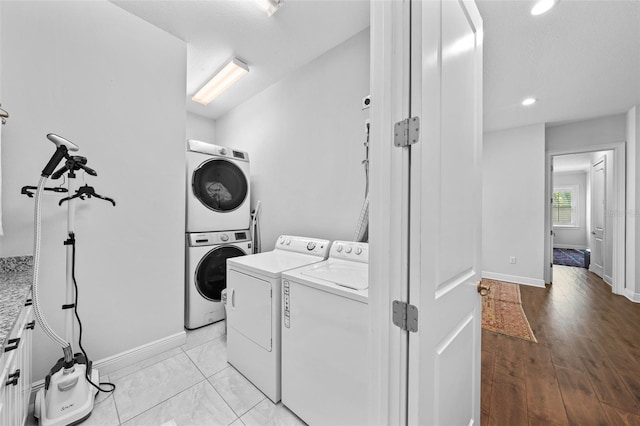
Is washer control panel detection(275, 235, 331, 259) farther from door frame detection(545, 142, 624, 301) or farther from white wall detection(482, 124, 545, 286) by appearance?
door frame detection(545, 142, 624, 301)

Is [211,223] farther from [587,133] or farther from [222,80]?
[587,133]

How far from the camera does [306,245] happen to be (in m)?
2.09

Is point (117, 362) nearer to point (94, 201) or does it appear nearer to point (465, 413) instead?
point (94, 201)

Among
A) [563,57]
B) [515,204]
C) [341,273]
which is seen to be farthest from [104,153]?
[515,204]

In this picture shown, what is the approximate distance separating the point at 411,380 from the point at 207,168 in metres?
2.51

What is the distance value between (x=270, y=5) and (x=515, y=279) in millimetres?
4966

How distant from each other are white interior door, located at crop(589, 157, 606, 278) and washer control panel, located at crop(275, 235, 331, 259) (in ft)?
17.3

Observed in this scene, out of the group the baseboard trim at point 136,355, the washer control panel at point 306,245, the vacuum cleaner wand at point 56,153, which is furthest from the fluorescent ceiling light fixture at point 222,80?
the baseboard trim at point 136,355

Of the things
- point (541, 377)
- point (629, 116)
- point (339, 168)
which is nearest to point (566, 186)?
point (629, 116)

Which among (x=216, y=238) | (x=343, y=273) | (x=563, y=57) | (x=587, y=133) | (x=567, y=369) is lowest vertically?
(x=567, y=369)

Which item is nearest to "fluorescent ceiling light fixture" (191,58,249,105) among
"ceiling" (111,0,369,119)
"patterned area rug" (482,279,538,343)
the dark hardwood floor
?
"ceiling" (111,0,369,119)

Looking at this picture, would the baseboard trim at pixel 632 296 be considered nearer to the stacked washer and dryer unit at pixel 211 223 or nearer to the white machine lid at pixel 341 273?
the white machine lid at pixel 341 273

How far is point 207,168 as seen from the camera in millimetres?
2537

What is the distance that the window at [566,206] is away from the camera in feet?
24.9
